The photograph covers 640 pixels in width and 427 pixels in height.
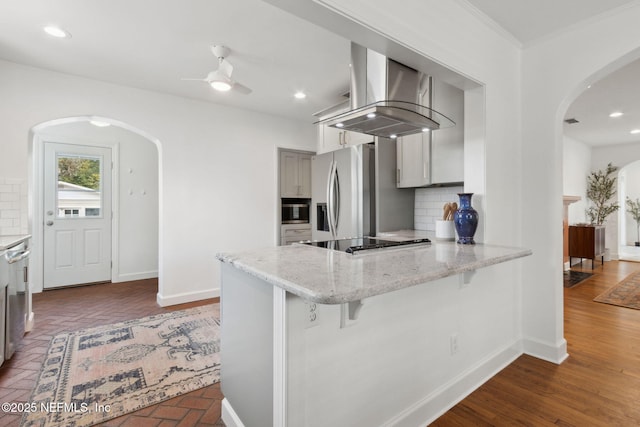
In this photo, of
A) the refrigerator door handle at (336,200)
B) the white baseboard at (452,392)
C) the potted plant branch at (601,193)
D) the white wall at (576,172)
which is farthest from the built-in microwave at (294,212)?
the potted plant branch at (601,193)

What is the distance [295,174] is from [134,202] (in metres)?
2.72

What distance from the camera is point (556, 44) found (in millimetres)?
2375

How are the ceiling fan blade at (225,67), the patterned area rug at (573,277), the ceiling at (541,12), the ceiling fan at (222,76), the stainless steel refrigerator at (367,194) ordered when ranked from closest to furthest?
the ceiling at (541,12), the ceiling fan at (222,76), the ceiling fan blade at (225,67), the stainless steel refrigerator at (367,194), the patterned area rug at (573,277)

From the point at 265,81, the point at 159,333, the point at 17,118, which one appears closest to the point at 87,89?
the point at 17,118

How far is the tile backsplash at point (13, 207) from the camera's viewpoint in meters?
2.88

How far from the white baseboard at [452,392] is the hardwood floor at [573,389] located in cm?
4

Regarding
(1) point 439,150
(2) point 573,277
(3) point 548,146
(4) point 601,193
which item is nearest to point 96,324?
(1) point 439,150

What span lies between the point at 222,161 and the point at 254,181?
52 centimetres

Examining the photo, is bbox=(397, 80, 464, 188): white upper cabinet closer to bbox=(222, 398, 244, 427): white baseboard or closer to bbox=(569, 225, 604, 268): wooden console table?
bbox=(222, 398, 244, 427): white baseboard

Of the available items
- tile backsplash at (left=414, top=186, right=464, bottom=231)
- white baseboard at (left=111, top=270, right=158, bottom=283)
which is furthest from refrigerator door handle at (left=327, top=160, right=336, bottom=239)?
white baseboard at (left=111, top=270, right=158, bottom=283)

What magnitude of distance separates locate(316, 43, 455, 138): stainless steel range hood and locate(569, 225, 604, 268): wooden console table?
19.0ft

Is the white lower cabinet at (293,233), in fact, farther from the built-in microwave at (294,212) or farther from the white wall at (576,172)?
the white wall at (576,172)

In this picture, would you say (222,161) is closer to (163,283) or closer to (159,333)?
(163,283)

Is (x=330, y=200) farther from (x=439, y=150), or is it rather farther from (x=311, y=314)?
(x=311, y=314)
